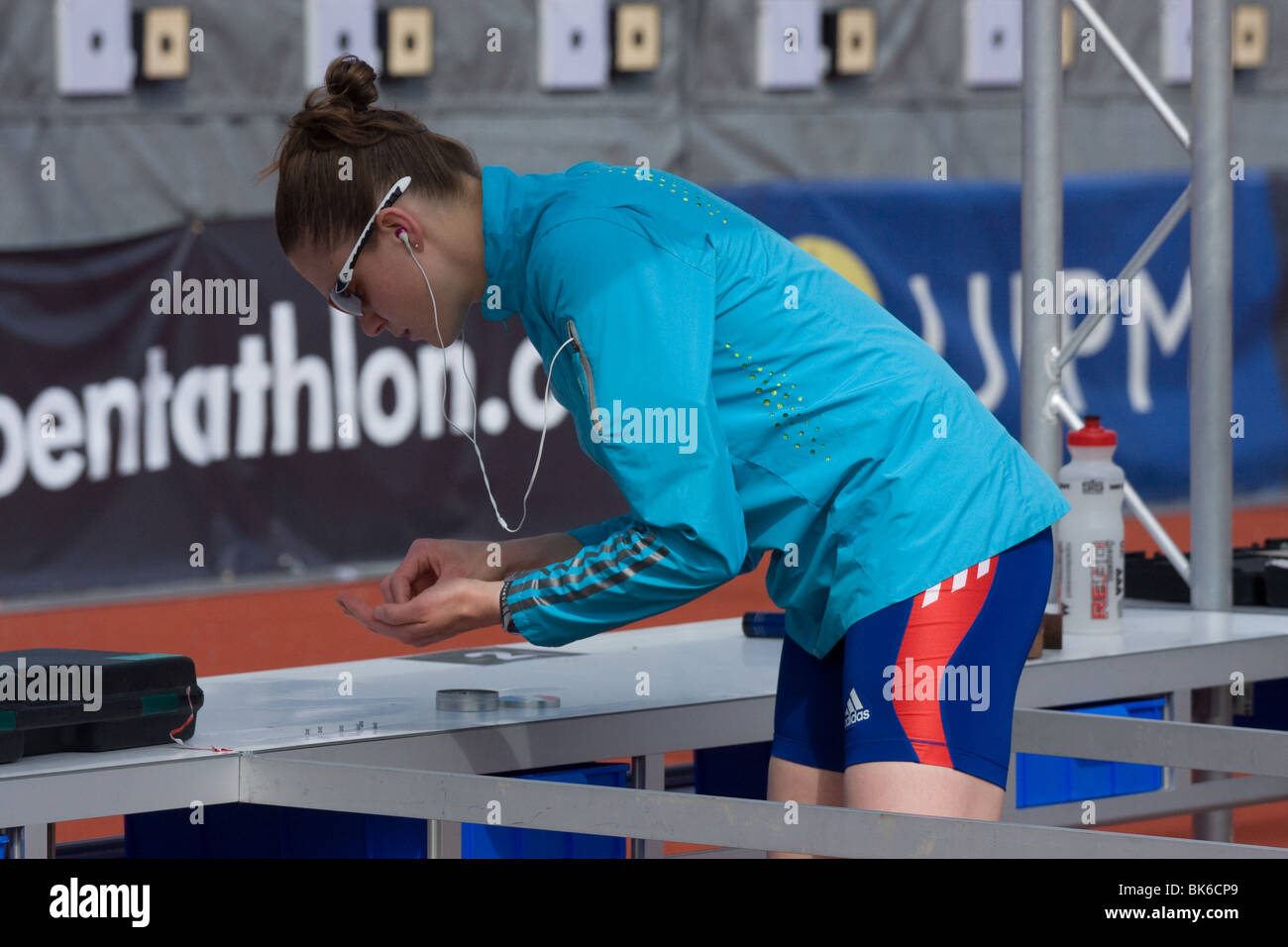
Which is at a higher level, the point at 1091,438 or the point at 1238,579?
the point at 1091,438

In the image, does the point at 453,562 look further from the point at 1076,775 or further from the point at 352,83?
the point at 1076,775

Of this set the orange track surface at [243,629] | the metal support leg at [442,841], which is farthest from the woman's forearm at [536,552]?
the orange track surface at [243,629]

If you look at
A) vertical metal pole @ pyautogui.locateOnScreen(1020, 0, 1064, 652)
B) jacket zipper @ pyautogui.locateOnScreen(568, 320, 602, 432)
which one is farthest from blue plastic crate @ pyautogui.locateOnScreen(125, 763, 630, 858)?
vertical metal pole @ pyautogui.locateOnScreen(1020, 0, 1064, 652)

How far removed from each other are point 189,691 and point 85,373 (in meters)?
5.60

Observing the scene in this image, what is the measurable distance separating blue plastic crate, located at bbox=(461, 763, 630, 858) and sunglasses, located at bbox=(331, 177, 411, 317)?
23.8 inches

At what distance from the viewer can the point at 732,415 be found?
1807 mm

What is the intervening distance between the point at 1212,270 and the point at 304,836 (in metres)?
2.13

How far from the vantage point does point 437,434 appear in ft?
26.6

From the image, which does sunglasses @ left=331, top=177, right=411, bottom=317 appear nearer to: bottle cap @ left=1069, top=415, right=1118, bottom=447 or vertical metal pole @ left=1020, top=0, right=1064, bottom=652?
bottle cap @ left=1069, top=415, right=1118, bottom=447

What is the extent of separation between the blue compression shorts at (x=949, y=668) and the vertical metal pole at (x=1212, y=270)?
5.53 feet

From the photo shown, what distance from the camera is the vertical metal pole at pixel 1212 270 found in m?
3.45

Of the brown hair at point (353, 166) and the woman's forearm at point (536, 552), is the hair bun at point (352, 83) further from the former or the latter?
the woman's forearm at point (536, 552)

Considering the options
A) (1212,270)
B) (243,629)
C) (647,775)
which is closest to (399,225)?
(647,775)
